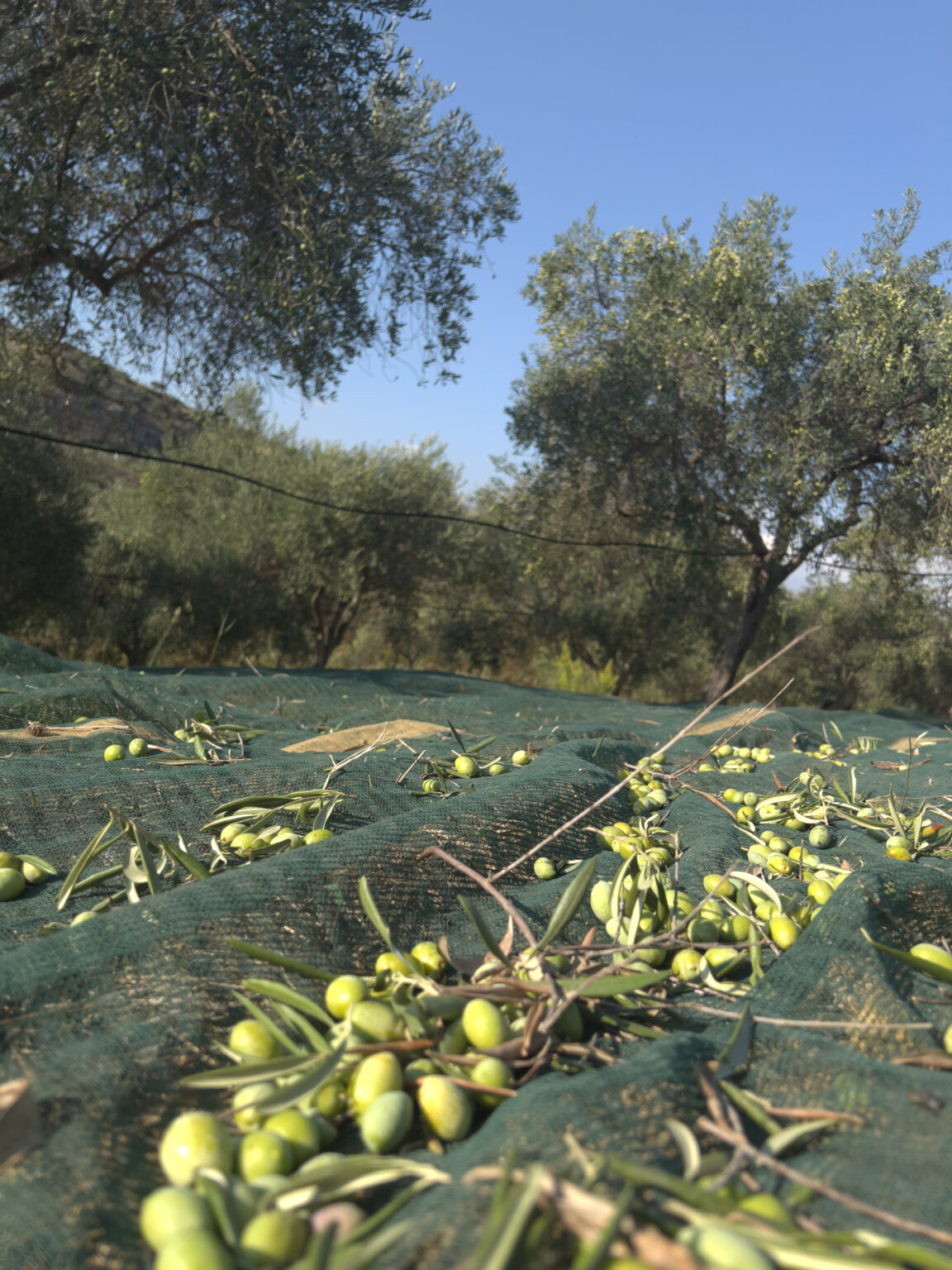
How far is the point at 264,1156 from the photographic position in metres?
0.93

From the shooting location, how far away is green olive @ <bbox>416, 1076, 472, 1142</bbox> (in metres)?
1.03

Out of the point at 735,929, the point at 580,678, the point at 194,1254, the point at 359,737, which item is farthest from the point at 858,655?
the point at 194,1254

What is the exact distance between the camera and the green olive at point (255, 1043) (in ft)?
3.85

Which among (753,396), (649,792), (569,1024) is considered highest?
(753,396)

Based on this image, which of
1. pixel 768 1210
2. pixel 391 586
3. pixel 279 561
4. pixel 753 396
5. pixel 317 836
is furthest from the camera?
pixel 391 586

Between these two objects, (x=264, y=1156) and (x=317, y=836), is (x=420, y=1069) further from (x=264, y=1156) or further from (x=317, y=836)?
(x=317, y=836)

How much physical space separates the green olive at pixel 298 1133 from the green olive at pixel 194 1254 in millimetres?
186

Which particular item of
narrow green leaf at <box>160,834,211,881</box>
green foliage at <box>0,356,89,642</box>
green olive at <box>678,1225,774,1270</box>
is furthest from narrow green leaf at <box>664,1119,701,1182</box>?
green foliage at <box>0,356,89,642</box>

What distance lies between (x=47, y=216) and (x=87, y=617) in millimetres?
6880

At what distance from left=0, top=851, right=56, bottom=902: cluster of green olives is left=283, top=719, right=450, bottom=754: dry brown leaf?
1400 millimetres

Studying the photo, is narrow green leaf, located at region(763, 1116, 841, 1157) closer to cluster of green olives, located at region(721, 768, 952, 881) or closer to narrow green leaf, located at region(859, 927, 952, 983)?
narrow green leaf, located at region(859, 927, 952, 983)

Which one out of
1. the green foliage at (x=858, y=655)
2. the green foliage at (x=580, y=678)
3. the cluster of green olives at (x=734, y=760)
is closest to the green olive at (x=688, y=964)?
the cluster of green olives at (x=734, y=760)

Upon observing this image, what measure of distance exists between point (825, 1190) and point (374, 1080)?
539mm

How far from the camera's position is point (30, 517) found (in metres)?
10.0
